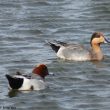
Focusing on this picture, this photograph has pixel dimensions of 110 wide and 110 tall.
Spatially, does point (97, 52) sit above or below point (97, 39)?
below

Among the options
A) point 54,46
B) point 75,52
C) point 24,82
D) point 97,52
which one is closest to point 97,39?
point 97,52

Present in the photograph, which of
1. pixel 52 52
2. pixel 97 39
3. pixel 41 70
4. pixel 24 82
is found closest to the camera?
pixel 24 82

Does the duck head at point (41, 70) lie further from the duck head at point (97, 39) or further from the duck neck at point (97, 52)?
the duck head at point (97, 39)

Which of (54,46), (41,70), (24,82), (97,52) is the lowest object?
(24,82)

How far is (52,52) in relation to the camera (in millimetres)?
19688

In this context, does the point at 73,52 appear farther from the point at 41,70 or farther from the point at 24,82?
the point at 24,82

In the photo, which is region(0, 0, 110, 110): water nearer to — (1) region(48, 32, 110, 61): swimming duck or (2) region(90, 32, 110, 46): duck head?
(1) region(48, 32, 110, 61): swimming duck

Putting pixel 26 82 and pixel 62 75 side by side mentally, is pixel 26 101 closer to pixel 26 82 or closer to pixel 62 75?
pixel 26 82

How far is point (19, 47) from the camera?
1967cm

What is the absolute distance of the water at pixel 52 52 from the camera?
1565 cm

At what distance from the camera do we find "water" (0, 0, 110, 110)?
15648mm

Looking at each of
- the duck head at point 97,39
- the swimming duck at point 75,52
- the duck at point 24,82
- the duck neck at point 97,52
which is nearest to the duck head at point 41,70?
the duck at point 24,82

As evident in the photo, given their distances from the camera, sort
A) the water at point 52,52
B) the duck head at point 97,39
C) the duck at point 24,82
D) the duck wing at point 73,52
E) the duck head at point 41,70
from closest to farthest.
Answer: the water at point 52,52 → the duck at point 24,82 → the duck head at point 41,70 → the duck wing at point 73,52 → the duck head at point 97,39

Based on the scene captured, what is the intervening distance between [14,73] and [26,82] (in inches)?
57.3
